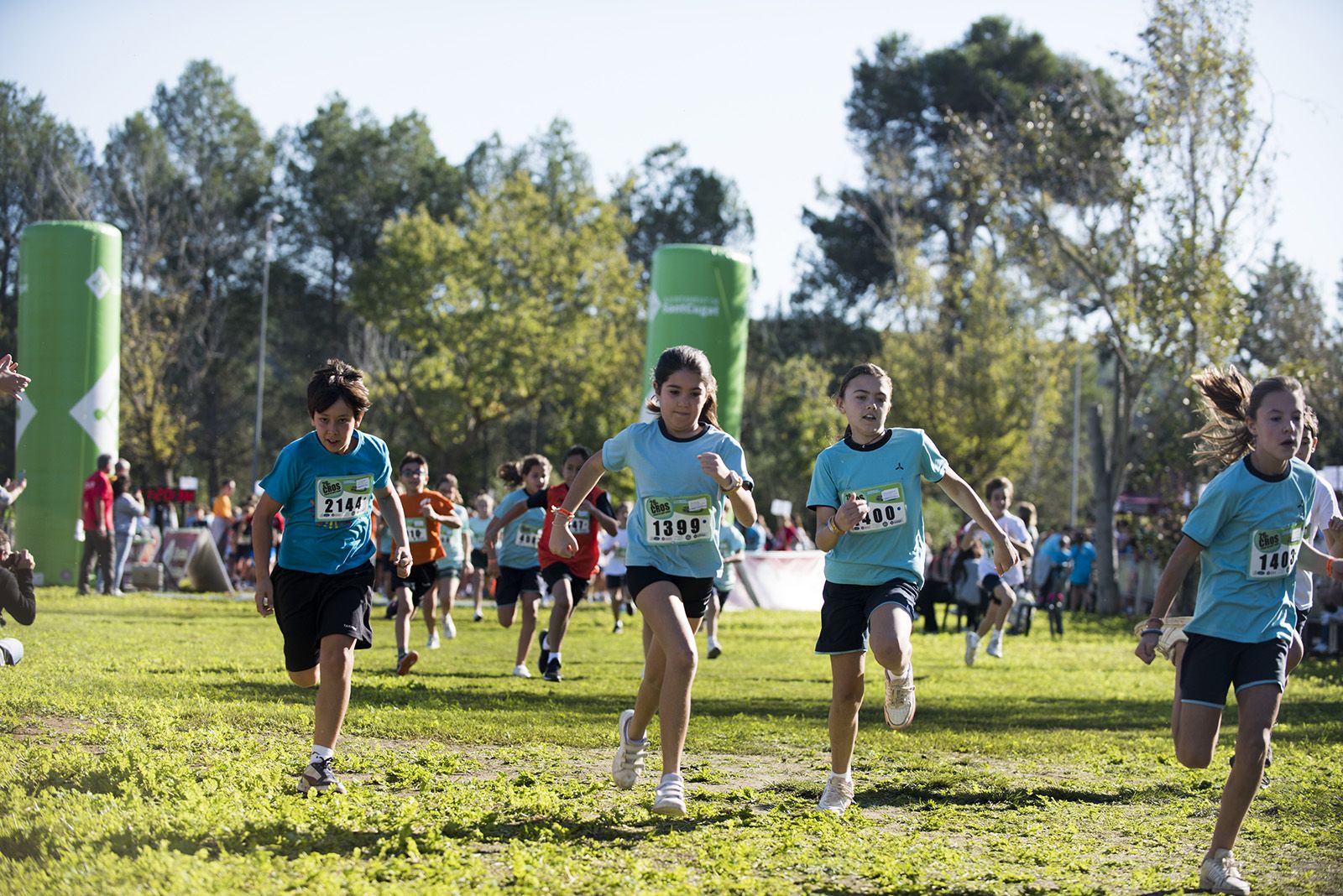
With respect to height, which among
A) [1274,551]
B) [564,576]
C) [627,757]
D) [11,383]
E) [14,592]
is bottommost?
[627,757]

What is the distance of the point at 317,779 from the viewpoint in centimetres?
622

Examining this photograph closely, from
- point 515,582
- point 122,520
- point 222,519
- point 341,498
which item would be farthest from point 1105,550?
point 341,498

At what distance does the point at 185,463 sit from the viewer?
60531 millimetres

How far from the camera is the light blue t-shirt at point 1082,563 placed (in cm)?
3284

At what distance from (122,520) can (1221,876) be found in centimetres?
2083

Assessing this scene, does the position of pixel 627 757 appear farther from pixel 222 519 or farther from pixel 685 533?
pixel 222 519

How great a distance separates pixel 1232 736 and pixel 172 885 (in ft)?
27.0

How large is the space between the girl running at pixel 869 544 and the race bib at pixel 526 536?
270 inches

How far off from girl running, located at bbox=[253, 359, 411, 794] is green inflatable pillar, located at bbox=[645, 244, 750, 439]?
1651cm

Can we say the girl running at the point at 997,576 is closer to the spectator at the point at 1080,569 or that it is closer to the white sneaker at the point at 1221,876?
the white sneaker at the point at 1221,876

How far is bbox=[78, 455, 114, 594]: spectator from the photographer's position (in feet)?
71.4

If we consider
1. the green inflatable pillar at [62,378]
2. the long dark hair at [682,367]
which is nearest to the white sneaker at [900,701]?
the long dark hair at [682,367]

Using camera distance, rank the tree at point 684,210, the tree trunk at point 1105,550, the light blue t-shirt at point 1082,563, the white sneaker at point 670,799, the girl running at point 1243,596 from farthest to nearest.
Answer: the tree at point 684,210 < the light blue t-shirt at point 1082,563 < the tree trunk at point 1105,550 < the white sneaker at point 670,799 < the girl running at point 1243,596

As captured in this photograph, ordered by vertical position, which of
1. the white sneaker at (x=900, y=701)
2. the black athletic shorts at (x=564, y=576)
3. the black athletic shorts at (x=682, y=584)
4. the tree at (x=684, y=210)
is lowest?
the white sneaker at (x=900, y=701)
